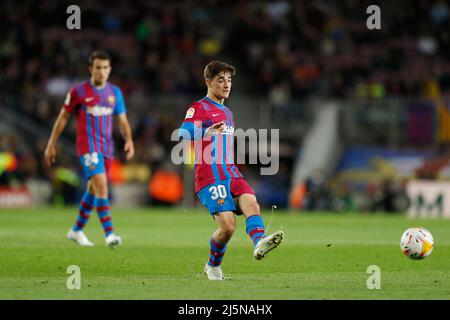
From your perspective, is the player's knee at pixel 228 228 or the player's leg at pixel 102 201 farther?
the player's leg at pixel 102 201

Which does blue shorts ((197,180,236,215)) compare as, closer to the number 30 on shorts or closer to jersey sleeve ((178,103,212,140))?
the number 30 on shorts

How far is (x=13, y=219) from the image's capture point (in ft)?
65.3

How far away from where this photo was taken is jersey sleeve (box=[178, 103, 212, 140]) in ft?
31.9

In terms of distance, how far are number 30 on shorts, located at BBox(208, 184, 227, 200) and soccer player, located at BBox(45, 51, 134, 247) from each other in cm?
373

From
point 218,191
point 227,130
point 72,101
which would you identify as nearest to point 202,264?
point 218,191

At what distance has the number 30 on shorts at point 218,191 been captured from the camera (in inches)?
384

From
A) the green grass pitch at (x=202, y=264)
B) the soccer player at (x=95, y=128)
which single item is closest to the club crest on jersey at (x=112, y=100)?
the soccer player at (x=95, y=128)

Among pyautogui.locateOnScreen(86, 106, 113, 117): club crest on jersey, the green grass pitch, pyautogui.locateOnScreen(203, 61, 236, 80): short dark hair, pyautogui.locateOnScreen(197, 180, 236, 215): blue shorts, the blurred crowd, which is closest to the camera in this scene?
the green grass pitch

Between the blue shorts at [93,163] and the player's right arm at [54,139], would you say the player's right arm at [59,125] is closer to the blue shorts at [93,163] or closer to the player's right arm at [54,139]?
the player's right arm at [54,139]

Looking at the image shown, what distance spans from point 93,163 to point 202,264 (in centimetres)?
269

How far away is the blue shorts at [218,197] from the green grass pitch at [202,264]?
2.32 feet

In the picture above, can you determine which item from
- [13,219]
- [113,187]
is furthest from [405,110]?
[13,219]

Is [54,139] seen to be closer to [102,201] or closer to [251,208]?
[102,201]

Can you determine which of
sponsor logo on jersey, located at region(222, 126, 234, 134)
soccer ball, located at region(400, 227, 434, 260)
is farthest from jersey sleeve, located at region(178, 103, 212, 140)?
soccer ball, located at region(400, 227, 434, 260)
